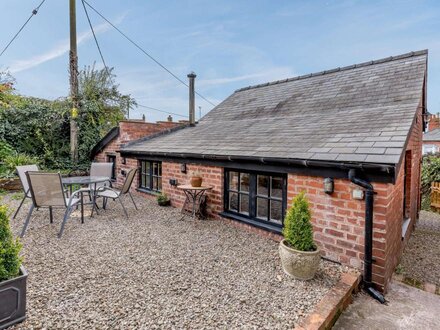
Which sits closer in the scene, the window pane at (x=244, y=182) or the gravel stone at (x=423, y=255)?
the gravel stone at (x=423, y=255)

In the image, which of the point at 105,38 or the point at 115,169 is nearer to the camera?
the point at 115,169

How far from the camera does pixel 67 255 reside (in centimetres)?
387

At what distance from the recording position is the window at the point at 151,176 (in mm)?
8227

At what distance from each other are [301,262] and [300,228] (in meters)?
0.43

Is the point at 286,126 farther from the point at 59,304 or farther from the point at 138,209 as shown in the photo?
the point at 59,304

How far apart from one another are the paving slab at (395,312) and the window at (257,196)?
1.93m

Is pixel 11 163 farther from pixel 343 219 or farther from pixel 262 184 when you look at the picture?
pixel 343 219

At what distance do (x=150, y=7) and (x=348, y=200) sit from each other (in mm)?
12579

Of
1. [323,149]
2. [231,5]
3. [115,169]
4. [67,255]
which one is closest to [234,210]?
[323,149]

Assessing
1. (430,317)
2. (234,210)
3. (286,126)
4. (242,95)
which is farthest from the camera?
(242,95)

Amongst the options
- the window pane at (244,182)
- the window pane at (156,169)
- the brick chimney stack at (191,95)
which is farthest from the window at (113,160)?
the window pane at (244,182)

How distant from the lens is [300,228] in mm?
3355

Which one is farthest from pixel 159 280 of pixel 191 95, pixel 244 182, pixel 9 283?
pixel 191 95

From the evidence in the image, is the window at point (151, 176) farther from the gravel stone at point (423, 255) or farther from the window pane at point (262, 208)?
the gravel stone at point (423, 255)
